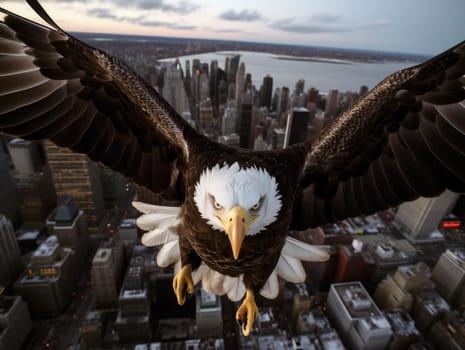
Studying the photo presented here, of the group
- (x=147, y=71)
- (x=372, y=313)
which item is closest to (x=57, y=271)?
(x=372, y=313)

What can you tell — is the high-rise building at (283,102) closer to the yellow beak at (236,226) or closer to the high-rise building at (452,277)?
the high-rise building at (452,277)

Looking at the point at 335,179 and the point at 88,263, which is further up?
the point at 335,179

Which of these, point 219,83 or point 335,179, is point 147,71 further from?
point 335,179

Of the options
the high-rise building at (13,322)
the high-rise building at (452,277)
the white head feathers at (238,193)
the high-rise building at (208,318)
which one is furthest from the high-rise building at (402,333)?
the high-rise building at (13,322)

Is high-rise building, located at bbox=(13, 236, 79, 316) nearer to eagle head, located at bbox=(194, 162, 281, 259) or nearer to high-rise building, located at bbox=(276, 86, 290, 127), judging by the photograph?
eagle head, located at bbox=(194, 162, 281, 259)

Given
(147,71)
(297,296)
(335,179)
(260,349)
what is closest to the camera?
(335,179)
